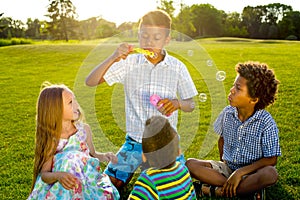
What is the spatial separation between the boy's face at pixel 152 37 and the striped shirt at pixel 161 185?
1285mm

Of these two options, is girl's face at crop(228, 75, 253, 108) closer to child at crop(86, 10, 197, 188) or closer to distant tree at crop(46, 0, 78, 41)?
child at crop(86, 10, 197, 188)

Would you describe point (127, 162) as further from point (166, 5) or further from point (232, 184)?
point (166, 5)

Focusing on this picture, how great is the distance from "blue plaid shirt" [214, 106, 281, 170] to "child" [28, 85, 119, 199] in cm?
105

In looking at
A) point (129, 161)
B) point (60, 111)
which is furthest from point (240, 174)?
point (60, 111)

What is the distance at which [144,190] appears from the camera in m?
2.24

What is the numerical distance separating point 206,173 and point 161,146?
1.27m

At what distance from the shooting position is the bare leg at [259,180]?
3.13m

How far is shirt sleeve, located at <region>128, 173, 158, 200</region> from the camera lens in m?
2.23

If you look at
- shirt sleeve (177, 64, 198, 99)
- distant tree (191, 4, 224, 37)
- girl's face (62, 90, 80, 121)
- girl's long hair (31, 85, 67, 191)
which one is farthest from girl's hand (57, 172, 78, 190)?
distant tree (191, 4, 224, 37)

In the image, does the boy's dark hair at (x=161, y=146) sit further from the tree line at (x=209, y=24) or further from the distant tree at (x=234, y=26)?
the distant tree at (x=234, y=26)

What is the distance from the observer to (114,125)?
565 centimetres

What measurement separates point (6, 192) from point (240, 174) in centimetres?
190

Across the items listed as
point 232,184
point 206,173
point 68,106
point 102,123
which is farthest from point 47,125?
point 102,123

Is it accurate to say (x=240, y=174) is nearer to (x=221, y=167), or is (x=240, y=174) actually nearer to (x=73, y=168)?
(x=221, y=167)
